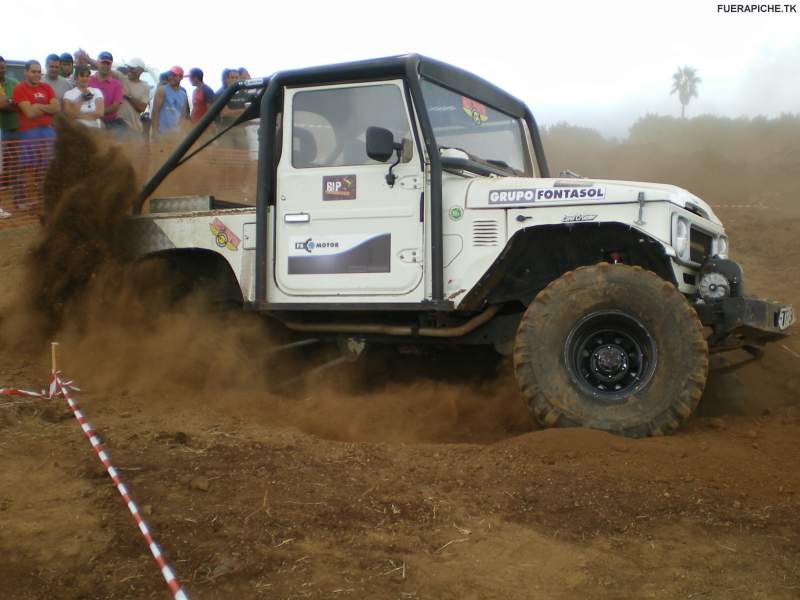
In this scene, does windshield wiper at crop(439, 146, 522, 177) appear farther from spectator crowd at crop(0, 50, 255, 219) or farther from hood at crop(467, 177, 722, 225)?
spectator crowd at crop(0, 50, 255, 219)

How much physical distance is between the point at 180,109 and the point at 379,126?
480 centimetres

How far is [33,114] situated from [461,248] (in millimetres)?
5833

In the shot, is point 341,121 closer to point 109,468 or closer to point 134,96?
point 109,468

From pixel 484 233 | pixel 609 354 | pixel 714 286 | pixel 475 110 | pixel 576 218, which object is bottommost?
pixel 609 354

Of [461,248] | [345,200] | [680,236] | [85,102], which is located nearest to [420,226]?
[461,248]

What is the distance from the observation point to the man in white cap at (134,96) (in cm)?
967

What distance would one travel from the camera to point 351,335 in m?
6.01

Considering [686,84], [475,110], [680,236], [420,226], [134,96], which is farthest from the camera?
[686,84]

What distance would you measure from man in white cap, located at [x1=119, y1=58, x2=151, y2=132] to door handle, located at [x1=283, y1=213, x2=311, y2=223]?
457 centimetres

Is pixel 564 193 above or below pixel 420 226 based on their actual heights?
above

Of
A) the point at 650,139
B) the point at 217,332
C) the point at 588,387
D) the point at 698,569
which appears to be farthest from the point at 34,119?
the point at 650,139

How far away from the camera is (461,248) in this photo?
17.5 feet

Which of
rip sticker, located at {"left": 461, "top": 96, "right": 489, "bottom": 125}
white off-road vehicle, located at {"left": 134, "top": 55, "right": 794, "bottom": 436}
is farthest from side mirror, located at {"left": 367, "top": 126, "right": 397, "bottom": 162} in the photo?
rip sticker, located at {"left": 461, "top": 96, "right": 489, "bottom": 125}

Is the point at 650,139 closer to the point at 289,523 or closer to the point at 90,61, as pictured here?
the point at 90,61
